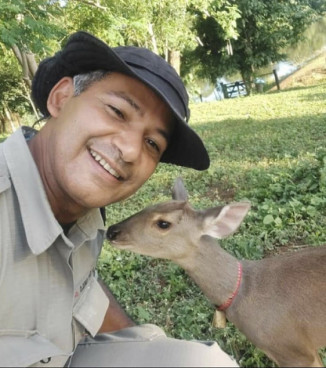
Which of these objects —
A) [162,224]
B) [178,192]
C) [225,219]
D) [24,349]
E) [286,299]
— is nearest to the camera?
[24,349]

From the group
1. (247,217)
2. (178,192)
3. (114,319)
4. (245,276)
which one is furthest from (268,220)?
(114,319)

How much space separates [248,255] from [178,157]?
5.02 ft

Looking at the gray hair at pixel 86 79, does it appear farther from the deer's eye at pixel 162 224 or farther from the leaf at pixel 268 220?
the leaf at pixel 268 220

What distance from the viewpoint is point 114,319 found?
8.84ft

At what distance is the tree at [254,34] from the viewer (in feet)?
75.0

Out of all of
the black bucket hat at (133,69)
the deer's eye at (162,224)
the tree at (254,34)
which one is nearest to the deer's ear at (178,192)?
the deer's eye at (162,224)

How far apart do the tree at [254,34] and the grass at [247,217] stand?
15.8 metres

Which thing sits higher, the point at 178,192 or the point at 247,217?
the point at 178,192

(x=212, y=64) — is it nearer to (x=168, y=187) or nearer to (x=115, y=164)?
(x=168, y=187)

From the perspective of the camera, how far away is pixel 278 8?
2286 cm

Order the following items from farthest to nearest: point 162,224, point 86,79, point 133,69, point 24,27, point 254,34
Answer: point 254,34 → point 24,27 → point 162,224 → point 86,79 → point 133,69

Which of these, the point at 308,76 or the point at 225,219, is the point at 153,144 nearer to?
the point at 225,219

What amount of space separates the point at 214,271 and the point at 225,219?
1.12 feet

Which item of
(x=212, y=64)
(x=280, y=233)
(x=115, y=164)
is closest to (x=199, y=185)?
(x=280, y=233)
